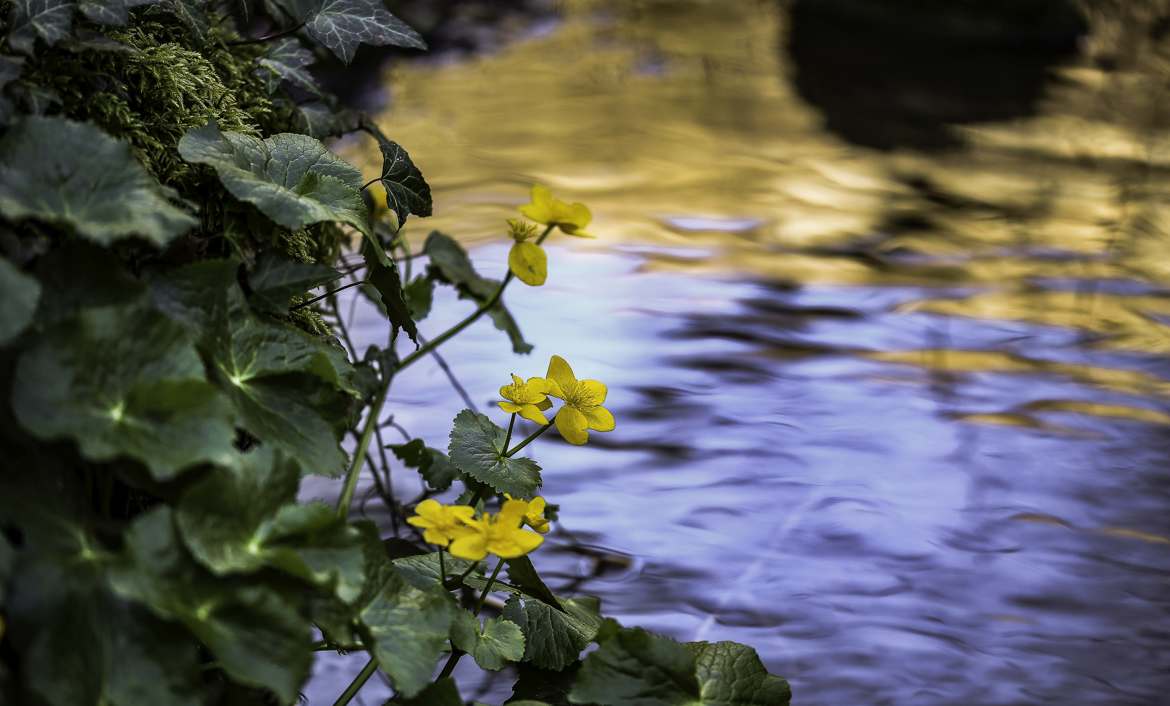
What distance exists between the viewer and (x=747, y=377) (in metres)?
1.87

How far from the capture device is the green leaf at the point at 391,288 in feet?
2.81

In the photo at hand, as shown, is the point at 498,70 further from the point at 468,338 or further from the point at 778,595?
the point at 778,595

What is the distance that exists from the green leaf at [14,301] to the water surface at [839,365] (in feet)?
2.02

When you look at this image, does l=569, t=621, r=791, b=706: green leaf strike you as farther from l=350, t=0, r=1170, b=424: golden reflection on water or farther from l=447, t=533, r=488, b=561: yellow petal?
l=350, t=0, r=1170, b=424: golden reflection on water

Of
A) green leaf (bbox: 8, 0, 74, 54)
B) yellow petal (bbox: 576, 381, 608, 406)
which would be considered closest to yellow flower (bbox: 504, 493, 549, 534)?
yellow petal (bbox: 576, 381, 608, 406)

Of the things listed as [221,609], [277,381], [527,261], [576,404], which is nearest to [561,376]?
[576,404]

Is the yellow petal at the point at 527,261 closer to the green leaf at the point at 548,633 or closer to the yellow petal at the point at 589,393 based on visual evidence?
the yellow petal at the point at 589,393

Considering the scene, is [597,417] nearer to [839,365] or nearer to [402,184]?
[402,184]

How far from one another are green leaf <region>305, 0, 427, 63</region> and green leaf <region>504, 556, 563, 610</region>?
0.46 meters

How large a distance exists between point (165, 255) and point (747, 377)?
4.13 feet

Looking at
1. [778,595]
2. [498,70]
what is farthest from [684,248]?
[498,70]

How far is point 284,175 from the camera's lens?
0.80m

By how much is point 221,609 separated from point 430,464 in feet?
1.48

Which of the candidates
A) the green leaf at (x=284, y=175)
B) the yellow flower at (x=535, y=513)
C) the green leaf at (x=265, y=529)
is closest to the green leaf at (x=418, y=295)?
the green leaf at (x=284, y=175)
